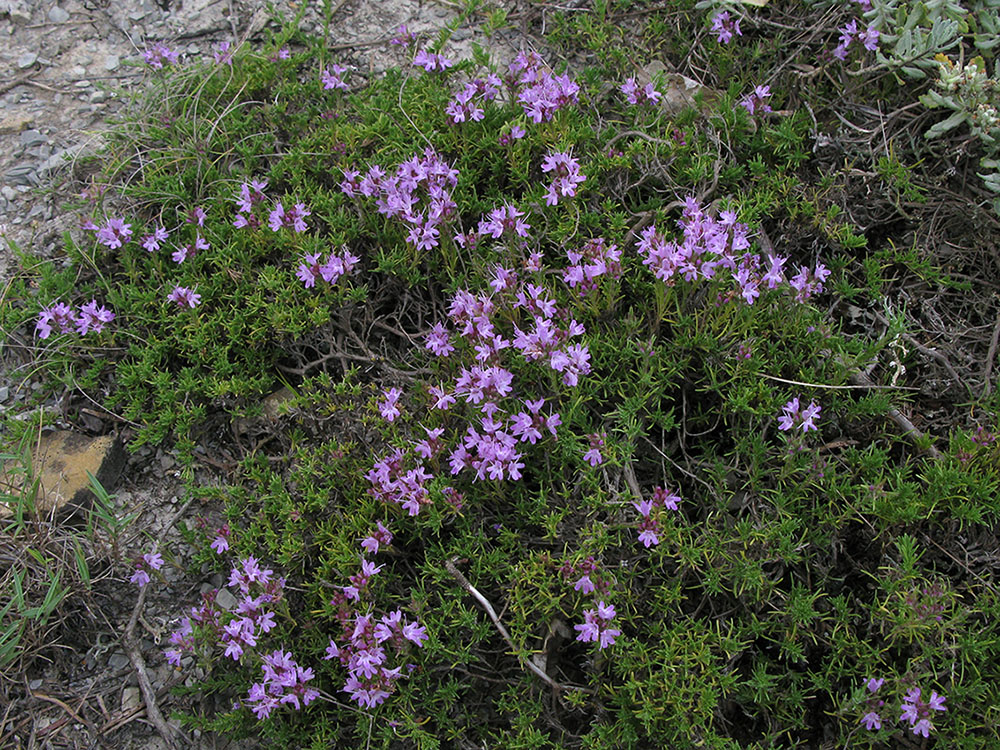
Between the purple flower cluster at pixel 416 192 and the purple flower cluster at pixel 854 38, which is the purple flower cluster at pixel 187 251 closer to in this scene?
the purple flower cluster at pixel 416 192

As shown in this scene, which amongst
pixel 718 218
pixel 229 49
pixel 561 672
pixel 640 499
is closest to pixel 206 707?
pixel 561 672

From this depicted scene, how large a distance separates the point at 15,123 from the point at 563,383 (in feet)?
11.4

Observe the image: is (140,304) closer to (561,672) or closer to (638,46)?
(561,672)

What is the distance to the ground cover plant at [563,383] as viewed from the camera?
8.38 ft

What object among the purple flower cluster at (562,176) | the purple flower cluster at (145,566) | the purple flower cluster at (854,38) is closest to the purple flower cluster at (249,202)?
the purple flower cluster at (562,176)

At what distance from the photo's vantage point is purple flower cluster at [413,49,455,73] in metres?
3.98

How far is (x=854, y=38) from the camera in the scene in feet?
12.4

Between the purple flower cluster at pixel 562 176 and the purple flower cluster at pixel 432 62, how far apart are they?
111 cm

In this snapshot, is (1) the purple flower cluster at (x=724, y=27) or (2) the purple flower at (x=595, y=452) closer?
(2) the purple flower at (x=595, y=452)

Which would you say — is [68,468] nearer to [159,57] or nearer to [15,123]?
[15,123]

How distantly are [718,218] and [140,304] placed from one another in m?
2.57

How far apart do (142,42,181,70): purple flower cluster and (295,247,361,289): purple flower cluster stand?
181 cm

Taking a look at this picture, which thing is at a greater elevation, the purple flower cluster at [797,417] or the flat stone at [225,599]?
the purple flower cluster at [797,417]

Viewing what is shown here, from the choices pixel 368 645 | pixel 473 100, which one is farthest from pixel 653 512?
pixel 473 100
